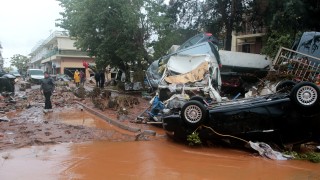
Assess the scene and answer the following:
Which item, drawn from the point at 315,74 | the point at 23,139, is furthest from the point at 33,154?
the point at 315,74

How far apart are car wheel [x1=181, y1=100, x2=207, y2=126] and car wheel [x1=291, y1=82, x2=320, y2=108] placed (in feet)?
5.91

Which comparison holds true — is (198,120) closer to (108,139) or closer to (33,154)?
(108,139)

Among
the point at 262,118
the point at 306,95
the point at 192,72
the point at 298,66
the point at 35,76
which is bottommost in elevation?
the point at 262,118

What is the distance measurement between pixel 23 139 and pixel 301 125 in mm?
6140

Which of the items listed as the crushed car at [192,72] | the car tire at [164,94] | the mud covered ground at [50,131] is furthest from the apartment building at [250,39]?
the mud covered ground at [50,131]

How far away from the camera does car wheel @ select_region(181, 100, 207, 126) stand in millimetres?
6734

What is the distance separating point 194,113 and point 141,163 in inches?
64.4

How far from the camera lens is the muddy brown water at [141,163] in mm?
5227

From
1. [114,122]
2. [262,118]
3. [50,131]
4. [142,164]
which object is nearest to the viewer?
[142,164]

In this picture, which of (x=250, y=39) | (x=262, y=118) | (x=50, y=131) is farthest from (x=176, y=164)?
(x=250, y=39)

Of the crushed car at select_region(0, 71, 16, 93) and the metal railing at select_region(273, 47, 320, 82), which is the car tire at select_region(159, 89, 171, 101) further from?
the crushed car at select_region(0, 71, 16, 93)

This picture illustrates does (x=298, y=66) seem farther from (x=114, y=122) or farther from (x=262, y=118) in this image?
(x=114, y=122)

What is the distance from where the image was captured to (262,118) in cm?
655

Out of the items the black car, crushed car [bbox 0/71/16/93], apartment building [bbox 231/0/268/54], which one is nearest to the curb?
the black car
